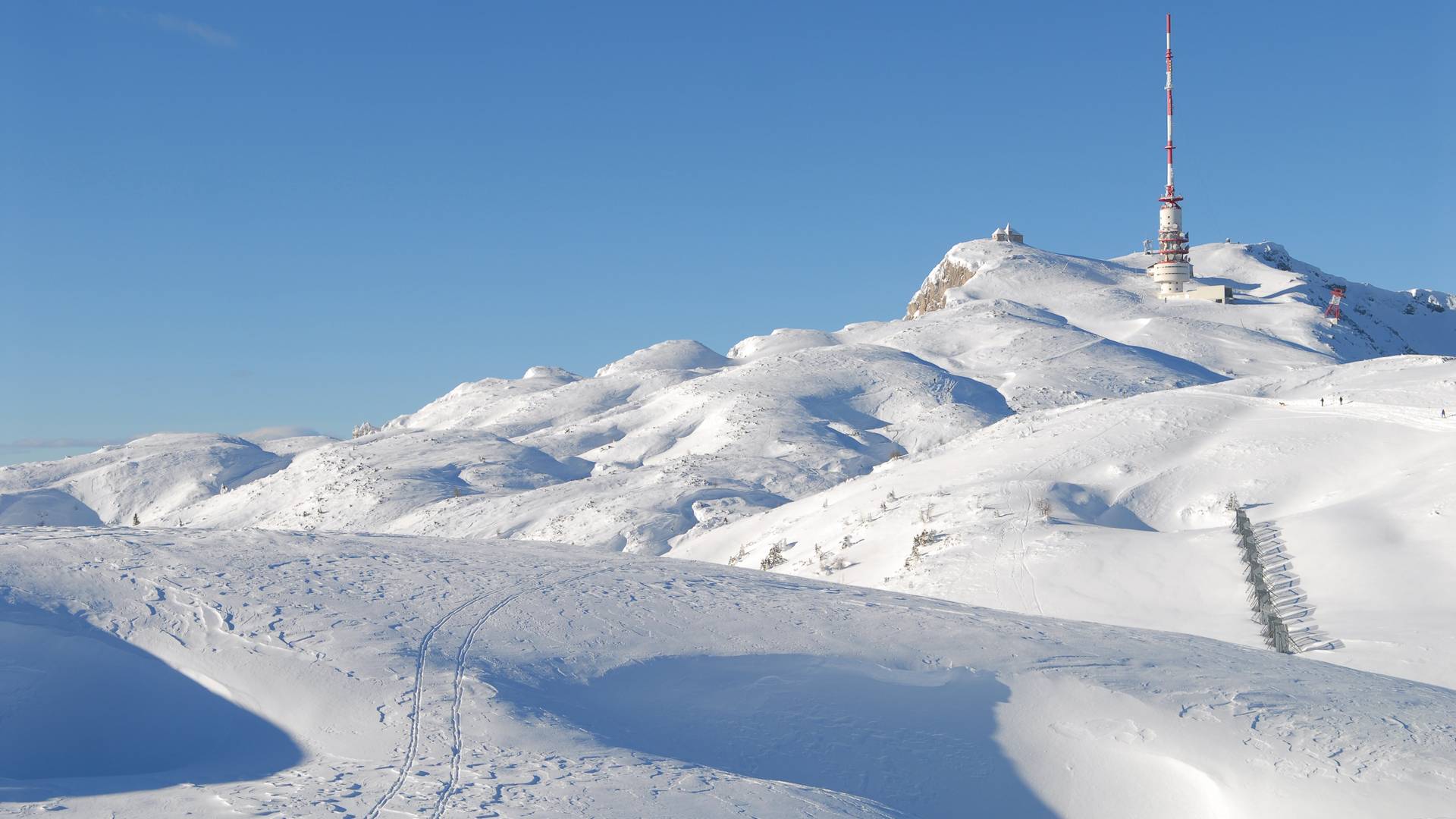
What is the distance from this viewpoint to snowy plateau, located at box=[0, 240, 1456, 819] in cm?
1056

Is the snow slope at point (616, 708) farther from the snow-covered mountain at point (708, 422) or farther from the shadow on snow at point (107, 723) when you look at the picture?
the snow-covered mountain at point (708, 422)

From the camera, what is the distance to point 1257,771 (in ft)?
37.5

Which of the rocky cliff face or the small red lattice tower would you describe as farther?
the rocky cliff face

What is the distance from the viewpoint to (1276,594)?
2302 centimetres

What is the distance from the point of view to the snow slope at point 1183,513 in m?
22.9

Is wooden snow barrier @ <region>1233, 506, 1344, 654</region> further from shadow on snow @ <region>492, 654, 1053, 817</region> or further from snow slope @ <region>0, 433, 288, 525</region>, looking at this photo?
snow slope @ <region>0, 433, 288, 525</region>

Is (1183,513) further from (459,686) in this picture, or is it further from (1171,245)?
(1171,245)

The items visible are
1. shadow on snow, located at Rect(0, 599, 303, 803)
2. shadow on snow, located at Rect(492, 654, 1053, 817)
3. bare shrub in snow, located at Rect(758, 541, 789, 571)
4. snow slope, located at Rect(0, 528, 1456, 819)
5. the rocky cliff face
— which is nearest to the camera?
snow slope, located at Rect(0, 528, 1456, 819)

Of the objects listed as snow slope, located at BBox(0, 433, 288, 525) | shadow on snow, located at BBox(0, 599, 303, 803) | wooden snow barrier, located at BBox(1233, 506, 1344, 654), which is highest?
snow slope, located at BBox(0, 433, 288, 525)

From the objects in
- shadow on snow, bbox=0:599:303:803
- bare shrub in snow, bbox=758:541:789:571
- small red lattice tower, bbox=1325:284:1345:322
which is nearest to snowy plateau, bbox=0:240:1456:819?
shadow on snow, bbox=0:599:303:803

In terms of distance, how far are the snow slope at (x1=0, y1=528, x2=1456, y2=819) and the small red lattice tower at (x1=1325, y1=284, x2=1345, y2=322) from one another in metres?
81.0

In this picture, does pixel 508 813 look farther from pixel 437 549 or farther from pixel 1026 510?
pixel 1026 510

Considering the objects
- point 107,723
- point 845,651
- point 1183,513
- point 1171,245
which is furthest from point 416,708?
point 1171,245

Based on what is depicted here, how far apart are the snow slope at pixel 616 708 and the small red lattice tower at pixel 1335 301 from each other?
8104cm
